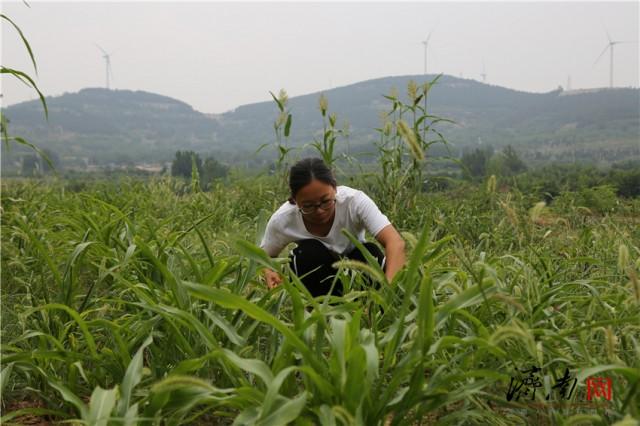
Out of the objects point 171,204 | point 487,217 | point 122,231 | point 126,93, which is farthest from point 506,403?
point 126,93

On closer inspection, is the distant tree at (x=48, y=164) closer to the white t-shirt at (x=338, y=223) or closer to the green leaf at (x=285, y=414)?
the white t-shirt at (x=338, y=223)

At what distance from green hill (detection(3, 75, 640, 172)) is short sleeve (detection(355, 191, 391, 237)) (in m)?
70.3

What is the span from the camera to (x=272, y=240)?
351 centimetres

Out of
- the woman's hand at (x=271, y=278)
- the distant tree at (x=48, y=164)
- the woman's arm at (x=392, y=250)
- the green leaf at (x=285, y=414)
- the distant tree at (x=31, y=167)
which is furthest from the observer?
the distant tree at (x=31, y=167)

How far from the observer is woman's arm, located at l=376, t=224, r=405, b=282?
Result: 111 inches

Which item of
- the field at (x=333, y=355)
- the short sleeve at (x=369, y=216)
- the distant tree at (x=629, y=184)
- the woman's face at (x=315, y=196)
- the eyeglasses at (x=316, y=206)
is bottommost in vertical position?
the distant tree at (x=629, y=184)

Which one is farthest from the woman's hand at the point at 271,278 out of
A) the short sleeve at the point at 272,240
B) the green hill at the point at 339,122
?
the green hill at the point at 339,122

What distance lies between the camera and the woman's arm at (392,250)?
9.27 feet

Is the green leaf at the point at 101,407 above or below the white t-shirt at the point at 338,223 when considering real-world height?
below

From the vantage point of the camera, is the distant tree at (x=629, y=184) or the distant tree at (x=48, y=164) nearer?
the distant tree at (x=48, y=164)

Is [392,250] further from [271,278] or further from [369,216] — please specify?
[271,278]

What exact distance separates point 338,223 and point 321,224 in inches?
4.1

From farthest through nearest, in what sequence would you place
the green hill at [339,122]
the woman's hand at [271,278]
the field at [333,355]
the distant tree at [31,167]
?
the green hill at [339,122] → the distant tree at [31,167] → the woman's hand at [271,278] → the field at [333,355]

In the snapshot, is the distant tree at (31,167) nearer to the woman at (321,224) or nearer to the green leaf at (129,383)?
the woman at (321,224)
